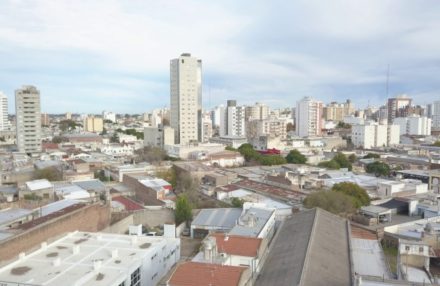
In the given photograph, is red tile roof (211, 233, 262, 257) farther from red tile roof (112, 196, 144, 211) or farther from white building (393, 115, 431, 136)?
white building (393, 115, 431, 136)

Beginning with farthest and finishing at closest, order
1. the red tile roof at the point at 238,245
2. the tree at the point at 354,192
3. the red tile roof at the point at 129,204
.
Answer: the tree at the point at 354,192
the red tile roof at the point at 129,204
the red tile roof at the point at 238,245

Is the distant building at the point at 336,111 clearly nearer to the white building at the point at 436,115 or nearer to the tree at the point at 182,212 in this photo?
the white building at the point at 436,115

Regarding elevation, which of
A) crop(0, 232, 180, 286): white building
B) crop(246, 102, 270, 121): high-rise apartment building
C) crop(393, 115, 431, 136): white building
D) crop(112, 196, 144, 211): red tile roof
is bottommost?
crop(112, 196, 144, 211): red tile roof

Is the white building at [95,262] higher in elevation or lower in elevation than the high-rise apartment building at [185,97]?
lower

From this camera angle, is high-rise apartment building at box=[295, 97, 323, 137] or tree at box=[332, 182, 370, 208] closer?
tree at box=[332, 182, 370, 208]

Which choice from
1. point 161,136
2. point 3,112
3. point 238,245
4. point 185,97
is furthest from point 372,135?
point 3,112

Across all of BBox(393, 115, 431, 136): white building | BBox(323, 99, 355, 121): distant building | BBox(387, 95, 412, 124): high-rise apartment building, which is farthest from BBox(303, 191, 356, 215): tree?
BBox(323, 99, 355, 121): distant building

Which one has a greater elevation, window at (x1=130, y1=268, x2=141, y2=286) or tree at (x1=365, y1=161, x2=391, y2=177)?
tree at (x1=365, y1=161, x2=391, y2=177)

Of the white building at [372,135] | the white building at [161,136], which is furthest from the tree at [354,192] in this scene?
the white building at [372,135]
